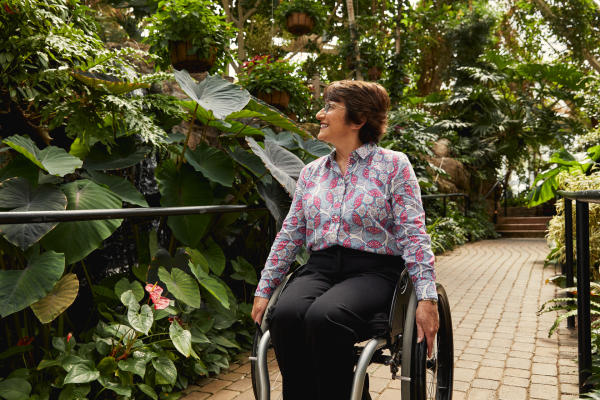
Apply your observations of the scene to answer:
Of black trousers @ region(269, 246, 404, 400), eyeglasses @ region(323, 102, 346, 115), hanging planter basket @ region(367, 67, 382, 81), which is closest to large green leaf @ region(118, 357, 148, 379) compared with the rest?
black trousers @ region(269, 246, 404, 400)

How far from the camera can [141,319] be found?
2109mm

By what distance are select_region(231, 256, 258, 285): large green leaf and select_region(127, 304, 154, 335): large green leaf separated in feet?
3.30

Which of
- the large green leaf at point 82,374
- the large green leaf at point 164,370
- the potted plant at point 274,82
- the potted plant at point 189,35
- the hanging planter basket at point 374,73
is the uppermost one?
the hanging planter basket at point 374,73

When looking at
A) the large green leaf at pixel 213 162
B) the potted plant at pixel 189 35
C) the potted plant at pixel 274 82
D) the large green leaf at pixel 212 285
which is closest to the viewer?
the large green leaf at pixel 212 285

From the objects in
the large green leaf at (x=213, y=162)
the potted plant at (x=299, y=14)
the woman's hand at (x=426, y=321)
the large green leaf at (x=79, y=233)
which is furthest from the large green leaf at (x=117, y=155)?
the potted plant at (x=299, y=14)

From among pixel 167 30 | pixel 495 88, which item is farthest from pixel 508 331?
pixel 495 88

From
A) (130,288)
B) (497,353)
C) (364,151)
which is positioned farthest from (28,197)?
(497,353)

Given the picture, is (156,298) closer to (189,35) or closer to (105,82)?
(105,82)

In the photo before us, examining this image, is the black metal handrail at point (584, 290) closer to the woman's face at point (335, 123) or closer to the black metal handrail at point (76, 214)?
the woman's face at point (335, 123)

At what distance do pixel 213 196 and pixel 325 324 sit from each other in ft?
5.63

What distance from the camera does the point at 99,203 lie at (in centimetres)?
230

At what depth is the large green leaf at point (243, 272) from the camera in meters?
3.16

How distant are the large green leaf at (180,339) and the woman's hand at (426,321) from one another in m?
1.07

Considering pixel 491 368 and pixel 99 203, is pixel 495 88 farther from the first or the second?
pixel 99 203
